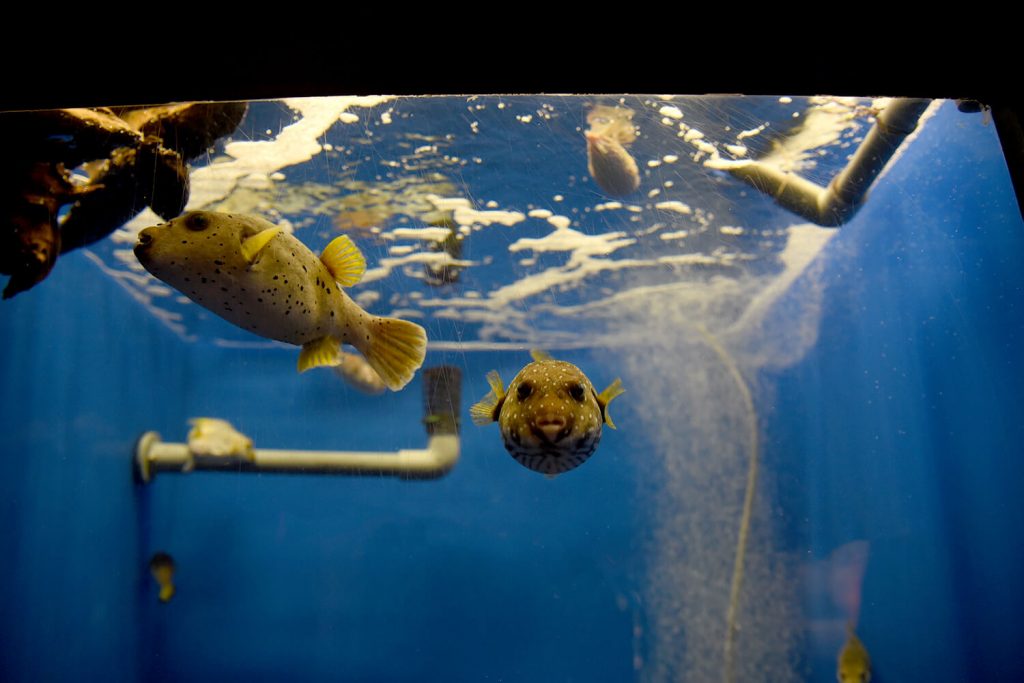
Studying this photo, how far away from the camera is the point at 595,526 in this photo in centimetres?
1143

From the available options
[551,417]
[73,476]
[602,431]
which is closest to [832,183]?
[602,431]

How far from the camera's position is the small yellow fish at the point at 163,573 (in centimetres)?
1017

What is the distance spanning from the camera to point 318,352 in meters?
2.84

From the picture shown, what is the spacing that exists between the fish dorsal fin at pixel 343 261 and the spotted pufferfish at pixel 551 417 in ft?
3.21

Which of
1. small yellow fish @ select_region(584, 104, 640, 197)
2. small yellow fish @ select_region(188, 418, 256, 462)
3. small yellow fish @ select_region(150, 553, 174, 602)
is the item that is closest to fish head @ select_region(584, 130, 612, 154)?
small yellow fish @ select_region(584, 104, 640, 197)

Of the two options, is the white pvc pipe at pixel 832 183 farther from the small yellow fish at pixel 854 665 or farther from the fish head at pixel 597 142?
the small yellow fish at pixel 854 665

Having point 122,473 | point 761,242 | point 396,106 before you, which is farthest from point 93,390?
point 761,242

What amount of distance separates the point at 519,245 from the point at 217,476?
8.29 metres

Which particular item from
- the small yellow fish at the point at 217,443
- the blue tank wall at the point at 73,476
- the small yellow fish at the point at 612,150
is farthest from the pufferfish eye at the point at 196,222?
the blue tank wall at the point at 73,476

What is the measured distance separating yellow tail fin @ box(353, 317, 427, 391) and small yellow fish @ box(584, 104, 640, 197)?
2.66 m

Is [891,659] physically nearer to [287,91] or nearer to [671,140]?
[671,140]

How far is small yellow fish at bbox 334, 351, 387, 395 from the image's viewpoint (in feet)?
29.9

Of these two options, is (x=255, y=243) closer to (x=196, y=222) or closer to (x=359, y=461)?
(x=196, y=222)

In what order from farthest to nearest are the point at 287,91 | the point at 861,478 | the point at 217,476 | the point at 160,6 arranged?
the point at 217,476
the point at 861,478
the point at 287,91
the point at 160,6
